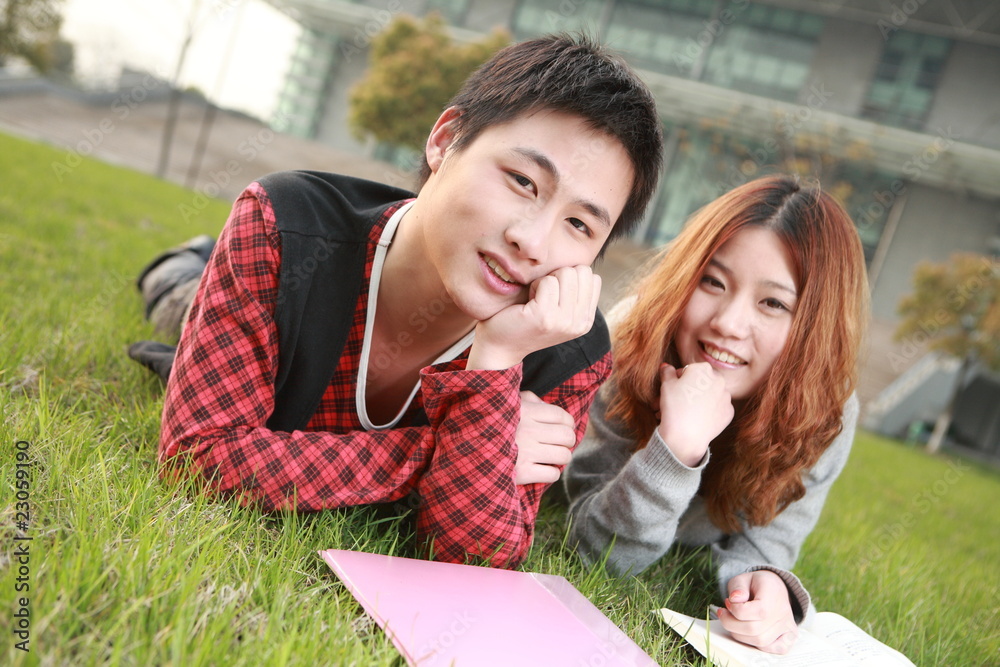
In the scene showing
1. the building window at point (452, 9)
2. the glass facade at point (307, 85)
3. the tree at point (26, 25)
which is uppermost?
the building window at point (452, 9)

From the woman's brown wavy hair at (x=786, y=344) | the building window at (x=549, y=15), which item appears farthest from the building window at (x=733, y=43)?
the woman's brown wavy hair at (x=786, y=344)

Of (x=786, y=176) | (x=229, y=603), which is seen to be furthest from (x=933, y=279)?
(x=229, y=603)

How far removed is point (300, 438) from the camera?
5.07 feet

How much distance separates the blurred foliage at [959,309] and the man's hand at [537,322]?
12.0 meters

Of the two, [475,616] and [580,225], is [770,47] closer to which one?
[580,225]

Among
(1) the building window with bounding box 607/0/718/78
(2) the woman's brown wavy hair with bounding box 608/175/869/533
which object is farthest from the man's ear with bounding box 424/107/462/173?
(1) the building window with bounding box 607/0/718/78

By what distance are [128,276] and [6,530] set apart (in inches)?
110

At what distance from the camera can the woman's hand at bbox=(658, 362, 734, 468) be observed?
181cm

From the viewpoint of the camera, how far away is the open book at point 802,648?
1555mm

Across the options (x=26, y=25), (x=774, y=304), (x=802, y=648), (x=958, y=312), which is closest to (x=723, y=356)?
(x=774, y=304)

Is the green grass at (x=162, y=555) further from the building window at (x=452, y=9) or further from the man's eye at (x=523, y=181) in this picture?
the building window at (x=452, y=9)

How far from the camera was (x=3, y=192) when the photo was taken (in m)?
4.66

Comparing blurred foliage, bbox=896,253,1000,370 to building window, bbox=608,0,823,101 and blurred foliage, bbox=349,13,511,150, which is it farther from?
blurred foliage, bbox=349,13,511,150

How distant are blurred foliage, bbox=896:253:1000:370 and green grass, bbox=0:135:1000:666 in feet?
31.1
